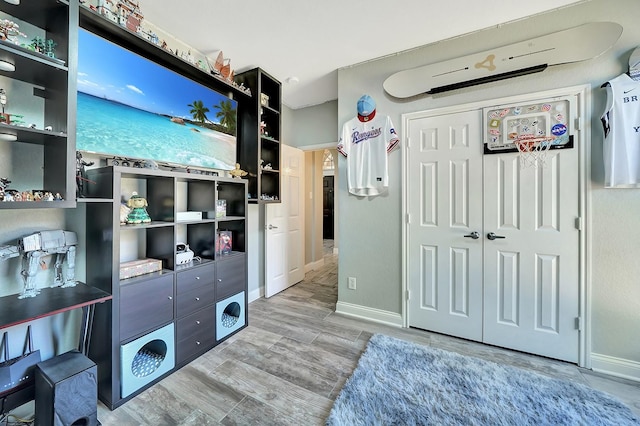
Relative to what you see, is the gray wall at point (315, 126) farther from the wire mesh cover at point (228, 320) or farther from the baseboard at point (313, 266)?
the wire mesh cover at point (228, 320)

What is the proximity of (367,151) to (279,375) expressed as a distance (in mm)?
2152

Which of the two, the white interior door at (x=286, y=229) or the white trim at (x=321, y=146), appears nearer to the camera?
the white interior door at (x=286, y=229)

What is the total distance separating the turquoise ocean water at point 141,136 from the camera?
1.61 metres

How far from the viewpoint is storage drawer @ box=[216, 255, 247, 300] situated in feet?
7.17

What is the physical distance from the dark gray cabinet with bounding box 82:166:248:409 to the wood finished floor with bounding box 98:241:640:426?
6.1 inches

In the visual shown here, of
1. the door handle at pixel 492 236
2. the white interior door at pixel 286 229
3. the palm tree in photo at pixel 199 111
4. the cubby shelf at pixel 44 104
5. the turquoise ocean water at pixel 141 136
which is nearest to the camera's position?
the cubby shelf at pixel 44 104

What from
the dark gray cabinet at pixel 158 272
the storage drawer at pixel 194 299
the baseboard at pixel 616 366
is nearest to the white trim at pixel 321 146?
the dark gray cabinet at pixel 158 272

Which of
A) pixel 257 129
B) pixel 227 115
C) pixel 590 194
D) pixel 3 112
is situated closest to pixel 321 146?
pixel 257 129

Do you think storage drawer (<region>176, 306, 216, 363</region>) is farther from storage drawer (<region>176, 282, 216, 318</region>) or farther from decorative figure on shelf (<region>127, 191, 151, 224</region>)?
decorative figure on shelf (<region>127, 191, 151, 224</region>)

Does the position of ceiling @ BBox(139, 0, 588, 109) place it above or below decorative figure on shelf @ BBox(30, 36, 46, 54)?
above

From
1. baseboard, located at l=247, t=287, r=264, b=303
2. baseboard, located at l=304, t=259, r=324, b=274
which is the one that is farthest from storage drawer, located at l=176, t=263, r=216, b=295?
baseboard, located at l=304, t=259, r=324, b=274

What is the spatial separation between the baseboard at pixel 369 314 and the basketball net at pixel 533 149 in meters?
1.77

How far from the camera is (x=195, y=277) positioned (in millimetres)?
1969

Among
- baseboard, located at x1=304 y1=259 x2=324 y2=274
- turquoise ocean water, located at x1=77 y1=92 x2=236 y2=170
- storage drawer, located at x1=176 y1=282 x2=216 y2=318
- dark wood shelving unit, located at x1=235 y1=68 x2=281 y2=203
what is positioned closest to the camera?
turquoise ocean water, located at x1=77 y1=92 x2=236 y2=170
